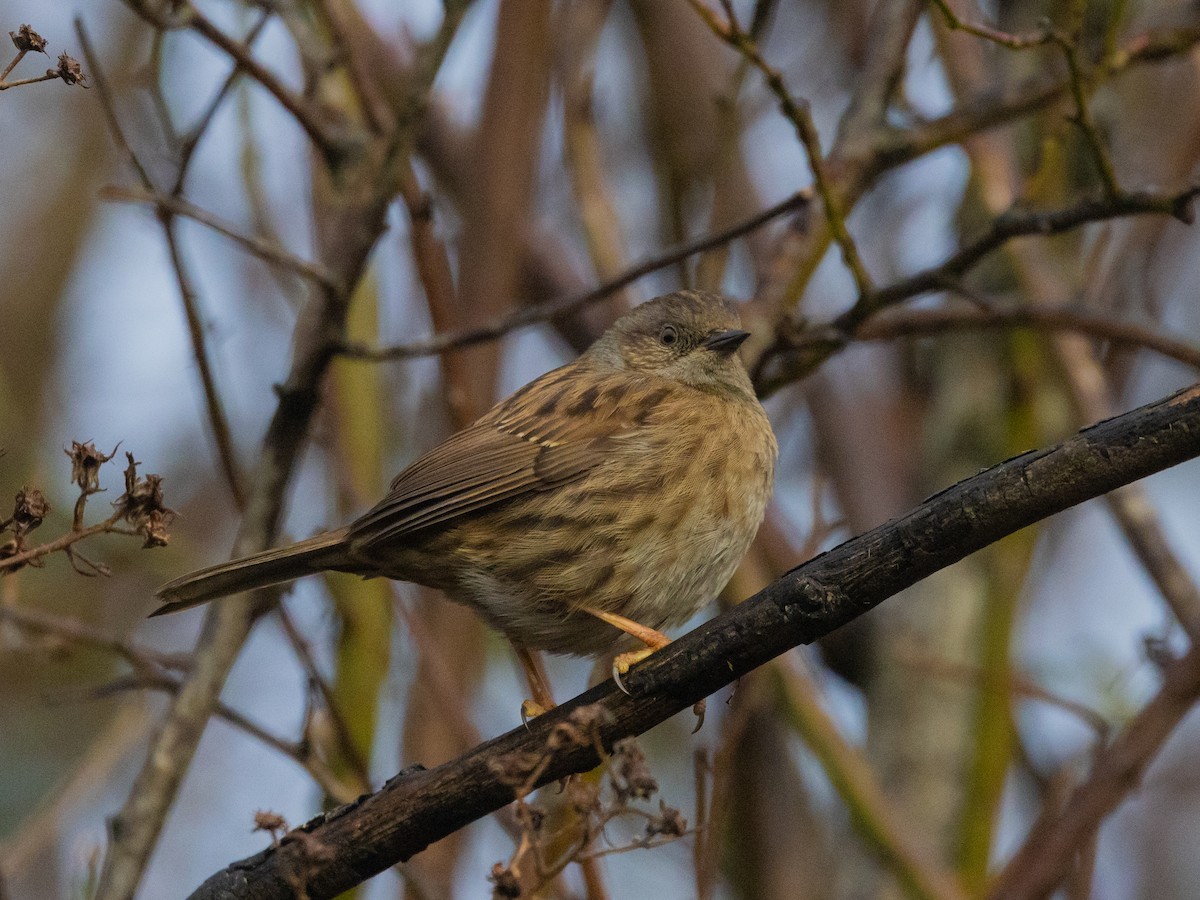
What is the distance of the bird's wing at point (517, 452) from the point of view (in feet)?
13.4

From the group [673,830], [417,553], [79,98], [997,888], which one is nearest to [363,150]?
[417,553]

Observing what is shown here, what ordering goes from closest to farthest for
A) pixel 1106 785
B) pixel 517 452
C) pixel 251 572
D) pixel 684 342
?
pixel 1106 785 → pixel 251 572 → pixel 517 452 → pixel 684 342

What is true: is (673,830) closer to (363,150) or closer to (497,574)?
(497,574)

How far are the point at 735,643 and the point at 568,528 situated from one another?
4.89ft

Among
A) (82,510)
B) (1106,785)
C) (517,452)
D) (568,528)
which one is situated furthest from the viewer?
(517,452)

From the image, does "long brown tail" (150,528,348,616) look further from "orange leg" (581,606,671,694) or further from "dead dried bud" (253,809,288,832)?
"dead dried bud" (253,809,288,832)

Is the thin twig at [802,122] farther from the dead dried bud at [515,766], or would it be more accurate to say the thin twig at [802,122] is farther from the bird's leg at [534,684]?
the dead dried bud at [515,766]

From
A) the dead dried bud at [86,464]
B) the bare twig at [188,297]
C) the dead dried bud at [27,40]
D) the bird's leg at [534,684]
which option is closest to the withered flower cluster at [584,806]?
the dead dried bud at [86,464]

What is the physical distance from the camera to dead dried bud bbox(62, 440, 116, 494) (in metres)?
2.53

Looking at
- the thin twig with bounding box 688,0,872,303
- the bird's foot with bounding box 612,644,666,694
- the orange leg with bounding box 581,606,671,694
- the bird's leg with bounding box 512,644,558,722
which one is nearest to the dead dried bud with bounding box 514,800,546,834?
the bird's foot with bounding box 612,644,666,694

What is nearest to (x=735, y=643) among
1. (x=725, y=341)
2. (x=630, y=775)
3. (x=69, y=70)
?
(x=630, y=775)

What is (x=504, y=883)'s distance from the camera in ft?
7.59

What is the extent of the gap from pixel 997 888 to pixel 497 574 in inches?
67.9

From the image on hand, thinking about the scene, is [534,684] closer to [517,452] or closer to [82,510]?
[517,452]
